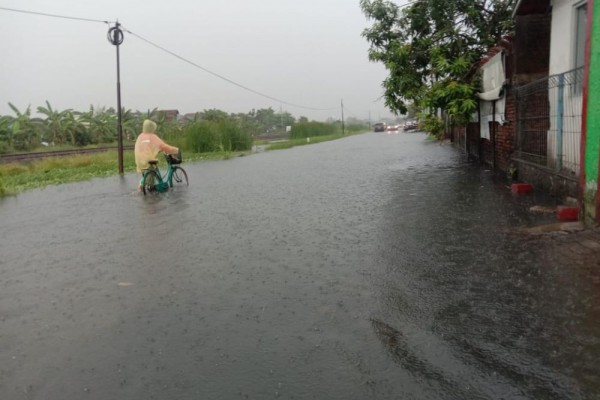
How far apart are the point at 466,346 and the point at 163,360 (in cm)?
215

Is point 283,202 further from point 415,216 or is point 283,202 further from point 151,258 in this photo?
point 151,258

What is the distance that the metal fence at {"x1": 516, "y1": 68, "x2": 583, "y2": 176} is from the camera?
27.7 ft

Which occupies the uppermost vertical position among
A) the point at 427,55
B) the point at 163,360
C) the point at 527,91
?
the point at 427,55

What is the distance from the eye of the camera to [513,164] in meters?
11.8

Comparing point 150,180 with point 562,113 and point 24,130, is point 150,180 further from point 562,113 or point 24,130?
point 24,130

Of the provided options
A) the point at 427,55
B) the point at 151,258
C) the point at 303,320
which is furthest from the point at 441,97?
the point at 303,320

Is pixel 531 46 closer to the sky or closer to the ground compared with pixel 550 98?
closer to the sky

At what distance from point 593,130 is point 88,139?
45.9 metres

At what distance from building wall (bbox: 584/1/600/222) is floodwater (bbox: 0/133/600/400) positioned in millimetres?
975

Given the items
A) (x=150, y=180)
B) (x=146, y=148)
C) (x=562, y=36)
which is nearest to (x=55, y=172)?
(x=150, y=180)

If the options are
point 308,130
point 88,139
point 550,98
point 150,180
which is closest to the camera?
point 550,98

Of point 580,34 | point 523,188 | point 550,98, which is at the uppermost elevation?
point 580,34

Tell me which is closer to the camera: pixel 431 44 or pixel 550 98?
pixel 550 98

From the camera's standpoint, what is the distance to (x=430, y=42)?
16562mm
